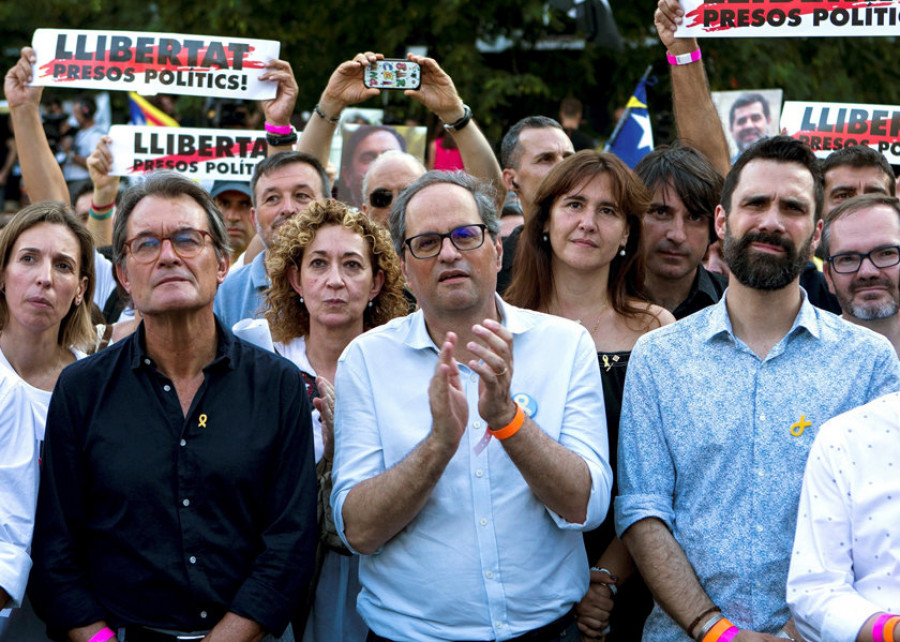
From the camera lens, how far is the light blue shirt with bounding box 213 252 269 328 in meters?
5.45

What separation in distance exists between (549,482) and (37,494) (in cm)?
162

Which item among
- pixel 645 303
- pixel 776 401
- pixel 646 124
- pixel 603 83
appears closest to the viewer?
pixel 776 401

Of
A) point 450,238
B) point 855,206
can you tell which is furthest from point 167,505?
point 855,206

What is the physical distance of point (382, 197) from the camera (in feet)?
20.2

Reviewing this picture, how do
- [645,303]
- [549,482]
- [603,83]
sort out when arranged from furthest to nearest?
[603,83] → [645,303] → [549,482]

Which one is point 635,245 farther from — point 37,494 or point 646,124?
point 646,124

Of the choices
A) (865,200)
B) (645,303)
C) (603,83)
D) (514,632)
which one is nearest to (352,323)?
(645,303)

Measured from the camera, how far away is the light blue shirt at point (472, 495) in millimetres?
3561

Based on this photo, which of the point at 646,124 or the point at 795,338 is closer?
the point at 795,338

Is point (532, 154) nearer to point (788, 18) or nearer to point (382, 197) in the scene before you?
point (382, 197)

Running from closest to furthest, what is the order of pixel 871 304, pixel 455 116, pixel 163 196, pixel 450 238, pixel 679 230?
pixel 450 238, pixel 163 196, pixel 871 304, pixel 679 230, pixel 455 116

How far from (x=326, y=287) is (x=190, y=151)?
2.92 metres

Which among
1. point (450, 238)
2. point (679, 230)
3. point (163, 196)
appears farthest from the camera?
point (679, 230)

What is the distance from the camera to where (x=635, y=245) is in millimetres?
4723
